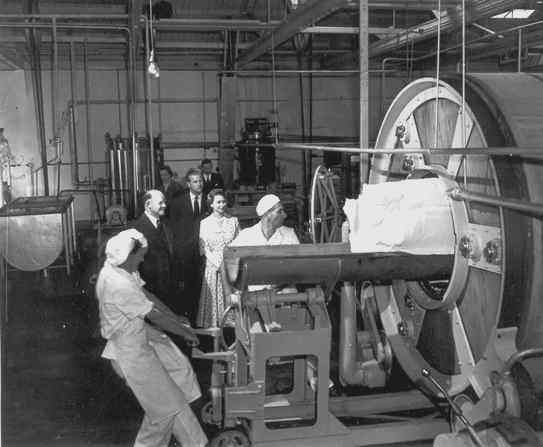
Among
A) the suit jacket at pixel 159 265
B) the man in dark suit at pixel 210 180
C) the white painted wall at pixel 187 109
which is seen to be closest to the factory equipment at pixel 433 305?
the suit jacket at pixel 159 265

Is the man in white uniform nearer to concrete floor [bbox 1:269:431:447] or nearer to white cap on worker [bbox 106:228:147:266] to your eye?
white cap on worker [bbox 106:228:147:266]

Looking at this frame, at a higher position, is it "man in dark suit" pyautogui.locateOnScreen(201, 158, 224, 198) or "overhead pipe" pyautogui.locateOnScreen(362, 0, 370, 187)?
"overhead pipe" pyautogui.locateOnScreen(362, 0, 370, 187)

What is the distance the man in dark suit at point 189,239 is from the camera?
237 inches

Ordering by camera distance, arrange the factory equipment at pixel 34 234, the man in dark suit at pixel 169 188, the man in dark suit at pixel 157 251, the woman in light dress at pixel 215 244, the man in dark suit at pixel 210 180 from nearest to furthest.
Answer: the man in dark suit at pixel 157 251 < the woman in light dress at pixel 215 244 < the man in dark suit at pixel 169 188 < the factory equipment at pixel 34 234 < the man in dark suit at pixel 210 180

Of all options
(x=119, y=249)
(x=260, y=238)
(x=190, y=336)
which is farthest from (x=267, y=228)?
(x=119, y=249)

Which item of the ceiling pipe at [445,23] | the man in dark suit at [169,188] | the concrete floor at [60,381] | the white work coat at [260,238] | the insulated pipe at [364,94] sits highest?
the ceiling pipe at [445,23]

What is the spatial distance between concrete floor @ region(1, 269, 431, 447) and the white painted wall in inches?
241

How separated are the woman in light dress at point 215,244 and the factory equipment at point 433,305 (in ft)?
5.25

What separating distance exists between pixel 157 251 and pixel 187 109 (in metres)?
8.70

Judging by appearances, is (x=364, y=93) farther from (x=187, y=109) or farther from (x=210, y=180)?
(x=187, y=109)

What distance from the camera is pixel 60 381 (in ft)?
16.5

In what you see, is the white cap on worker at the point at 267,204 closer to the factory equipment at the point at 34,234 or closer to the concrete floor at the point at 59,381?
the concrete floor at the point at 59,381

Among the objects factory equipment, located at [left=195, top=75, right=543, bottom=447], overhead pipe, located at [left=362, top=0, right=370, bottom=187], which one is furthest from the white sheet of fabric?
overhead pipe, located at [left=362, top=0, right=370, bottom=187]

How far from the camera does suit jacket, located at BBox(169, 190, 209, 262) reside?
237 inches
